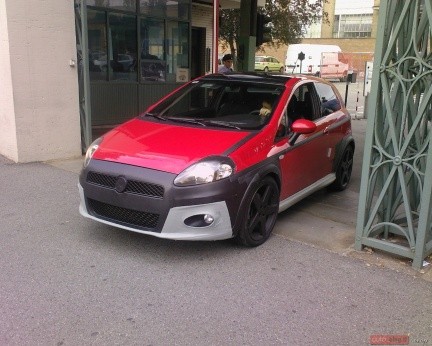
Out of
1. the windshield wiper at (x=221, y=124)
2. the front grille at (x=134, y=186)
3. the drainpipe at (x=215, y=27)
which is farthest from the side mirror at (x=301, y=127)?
the drainpipe at (x=215, y=27)

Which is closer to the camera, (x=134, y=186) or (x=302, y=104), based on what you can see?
(x=134, y=186)

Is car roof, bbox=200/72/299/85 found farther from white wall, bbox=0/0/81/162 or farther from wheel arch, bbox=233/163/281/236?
white wall, bbox=0/0/81/162

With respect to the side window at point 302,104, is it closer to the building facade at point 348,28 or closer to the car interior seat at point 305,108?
the car interior seat at point 305,108

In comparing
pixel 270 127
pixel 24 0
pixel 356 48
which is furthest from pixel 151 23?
pixel 356 48

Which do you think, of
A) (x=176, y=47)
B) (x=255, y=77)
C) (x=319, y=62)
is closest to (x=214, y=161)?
(x=255, y=77)

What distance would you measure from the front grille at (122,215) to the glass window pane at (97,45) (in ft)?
20.3

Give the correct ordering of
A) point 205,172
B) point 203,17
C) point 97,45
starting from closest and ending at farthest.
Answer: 1. point 205,172
2. point 97,45
3. point 203,17

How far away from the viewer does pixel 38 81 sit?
7402mm

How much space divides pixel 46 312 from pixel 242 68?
10061 millimetres

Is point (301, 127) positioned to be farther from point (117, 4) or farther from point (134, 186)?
point (117, 4)

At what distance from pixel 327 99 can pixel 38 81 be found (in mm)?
4403

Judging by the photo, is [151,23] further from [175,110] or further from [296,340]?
[296,340]

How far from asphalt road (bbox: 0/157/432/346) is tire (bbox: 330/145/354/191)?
7.01 feet

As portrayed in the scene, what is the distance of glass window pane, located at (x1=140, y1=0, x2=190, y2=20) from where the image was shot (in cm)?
1067
